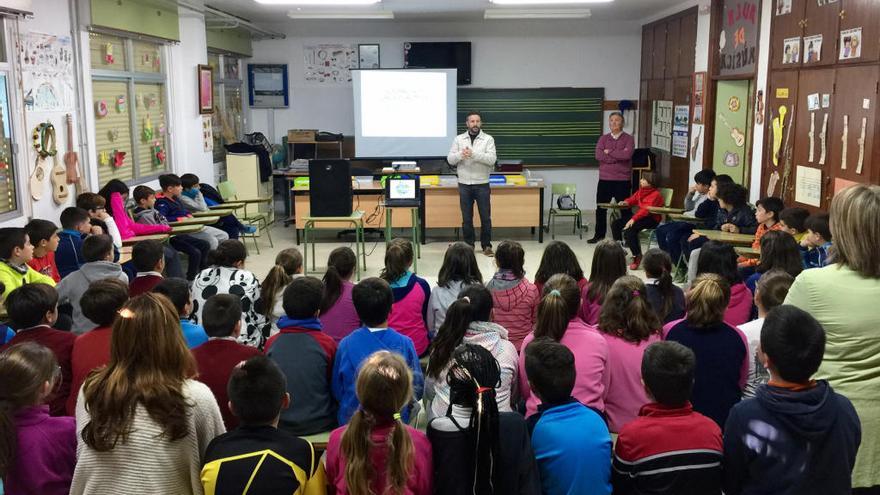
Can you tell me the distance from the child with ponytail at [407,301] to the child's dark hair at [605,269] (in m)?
0.83

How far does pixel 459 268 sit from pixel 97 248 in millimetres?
2004

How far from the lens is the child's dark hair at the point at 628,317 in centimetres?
296

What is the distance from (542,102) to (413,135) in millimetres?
2056

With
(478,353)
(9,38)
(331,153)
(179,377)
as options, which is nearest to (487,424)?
(478,353)

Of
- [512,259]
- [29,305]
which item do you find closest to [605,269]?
[512,259]

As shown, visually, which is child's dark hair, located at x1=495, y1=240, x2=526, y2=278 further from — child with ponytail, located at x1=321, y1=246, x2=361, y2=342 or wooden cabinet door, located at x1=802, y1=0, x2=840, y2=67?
wooden cabinet door, located at x1=802, y1=0, x2=840, y2=67

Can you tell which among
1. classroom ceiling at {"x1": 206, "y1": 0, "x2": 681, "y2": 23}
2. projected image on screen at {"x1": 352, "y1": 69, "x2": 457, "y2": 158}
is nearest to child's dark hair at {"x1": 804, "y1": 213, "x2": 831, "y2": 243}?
classroom ceiling at {"x1": 206, "y1": 0, "x2": 681, "y2": 23}

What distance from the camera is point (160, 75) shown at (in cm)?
846

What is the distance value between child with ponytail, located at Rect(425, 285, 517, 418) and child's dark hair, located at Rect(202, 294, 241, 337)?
74 cm

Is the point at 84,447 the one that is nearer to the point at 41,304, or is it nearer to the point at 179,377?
the point at 179,377

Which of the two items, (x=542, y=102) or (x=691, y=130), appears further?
(x=542, y=102)

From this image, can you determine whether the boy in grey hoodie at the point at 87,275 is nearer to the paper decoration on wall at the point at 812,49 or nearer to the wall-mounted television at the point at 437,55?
the paper decoration on wall at the point at 812,49

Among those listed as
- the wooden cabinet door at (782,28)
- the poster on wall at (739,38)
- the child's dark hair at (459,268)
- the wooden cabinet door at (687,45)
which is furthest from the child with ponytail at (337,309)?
the wooden cabinet door at (687,45)

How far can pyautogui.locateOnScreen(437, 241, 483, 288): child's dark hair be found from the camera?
3877 millimetres
